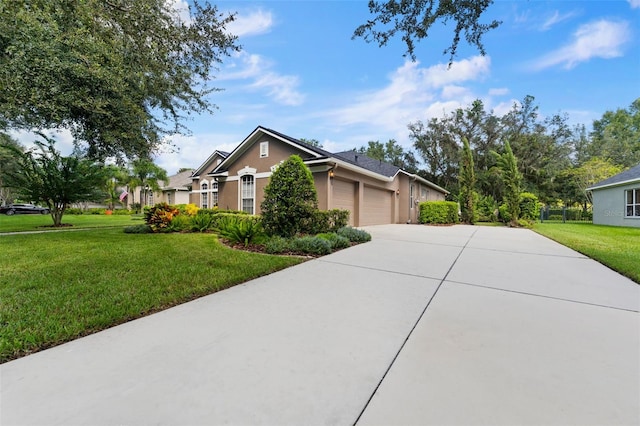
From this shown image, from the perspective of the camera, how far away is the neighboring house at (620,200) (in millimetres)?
14719

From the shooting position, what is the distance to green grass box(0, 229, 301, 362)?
257 centimetres


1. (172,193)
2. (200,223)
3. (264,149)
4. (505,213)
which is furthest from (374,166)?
(172,193)

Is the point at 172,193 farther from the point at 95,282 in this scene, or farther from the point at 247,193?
the point at 95,282

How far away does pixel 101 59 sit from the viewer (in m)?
5.18

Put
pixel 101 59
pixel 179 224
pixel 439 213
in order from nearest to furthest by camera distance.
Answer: pixel 101 59 → pixel 179 224 → pixel 439 213

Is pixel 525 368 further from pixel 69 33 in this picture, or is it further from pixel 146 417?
pixel 69 33

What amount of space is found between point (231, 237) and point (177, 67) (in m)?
4.29

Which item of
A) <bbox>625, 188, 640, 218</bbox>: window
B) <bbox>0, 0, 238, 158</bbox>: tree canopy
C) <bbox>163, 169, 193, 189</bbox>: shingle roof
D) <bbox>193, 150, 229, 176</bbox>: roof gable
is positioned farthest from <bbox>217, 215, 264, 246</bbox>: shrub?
<bbox>163, 169, 193, 189</bbox>: shingle roof

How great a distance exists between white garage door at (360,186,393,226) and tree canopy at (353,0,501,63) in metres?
9.50

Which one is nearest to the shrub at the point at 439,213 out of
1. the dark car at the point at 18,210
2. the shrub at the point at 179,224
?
the shrub at the point at 179,224

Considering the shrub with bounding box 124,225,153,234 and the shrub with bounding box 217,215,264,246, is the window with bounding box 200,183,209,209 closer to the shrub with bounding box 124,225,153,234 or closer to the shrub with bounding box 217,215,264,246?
the shrub with bounding box 124,225,153,234

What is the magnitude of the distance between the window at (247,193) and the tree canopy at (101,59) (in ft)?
23.4

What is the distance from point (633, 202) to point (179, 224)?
23.2 metres

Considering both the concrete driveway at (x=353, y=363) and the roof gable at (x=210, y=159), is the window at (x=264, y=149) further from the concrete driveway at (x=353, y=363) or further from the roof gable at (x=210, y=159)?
the concrete driveway at (x=353, y=363)
